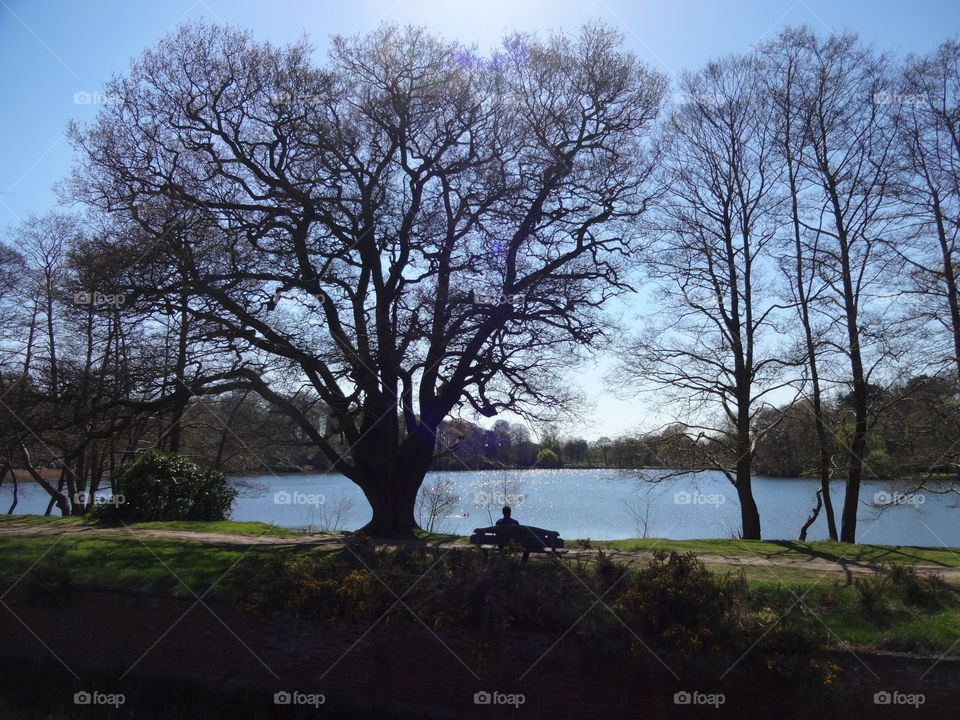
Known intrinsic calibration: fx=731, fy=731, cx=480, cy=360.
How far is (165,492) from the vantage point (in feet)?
62.7

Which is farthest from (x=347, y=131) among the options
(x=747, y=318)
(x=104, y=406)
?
(x=747, y=318)

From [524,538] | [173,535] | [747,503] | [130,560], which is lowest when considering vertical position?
[130,560]

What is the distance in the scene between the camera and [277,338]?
54.2 ft

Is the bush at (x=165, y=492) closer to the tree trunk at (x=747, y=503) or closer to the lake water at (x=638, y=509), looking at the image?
the lake water at (x=638, y=509)

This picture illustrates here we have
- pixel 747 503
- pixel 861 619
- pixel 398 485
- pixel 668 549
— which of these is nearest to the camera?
pixel 861 619

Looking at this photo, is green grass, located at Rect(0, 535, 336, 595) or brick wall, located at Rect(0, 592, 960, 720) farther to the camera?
green grass, located at Rect(0, 535, 336, 595)

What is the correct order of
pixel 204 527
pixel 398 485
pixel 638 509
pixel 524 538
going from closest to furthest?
pixel 524 538, pixel 204 527, pixel 398 485, pixel 638 509

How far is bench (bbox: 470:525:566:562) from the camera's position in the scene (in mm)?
11391

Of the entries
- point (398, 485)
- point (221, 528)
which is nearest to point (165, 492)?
point (221, 528)

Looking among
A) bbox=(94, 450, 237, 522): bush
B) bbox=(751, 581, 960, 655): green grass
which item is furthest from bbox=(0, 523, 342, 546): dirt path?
bbox=(751, 581, 960, 655): green grass

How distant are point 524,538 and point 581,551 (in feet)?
3.52

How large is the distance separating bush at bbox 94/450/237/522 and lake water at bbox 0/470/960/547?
5.80 ft

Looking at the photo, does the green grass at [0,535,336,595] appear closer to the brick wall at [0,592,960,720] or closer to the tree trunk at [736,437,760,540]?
the brick wall at [0,592,960,720]

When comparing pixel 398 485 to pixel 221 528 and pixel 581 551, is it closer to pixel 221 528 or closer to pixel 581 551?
pixel 221 528
